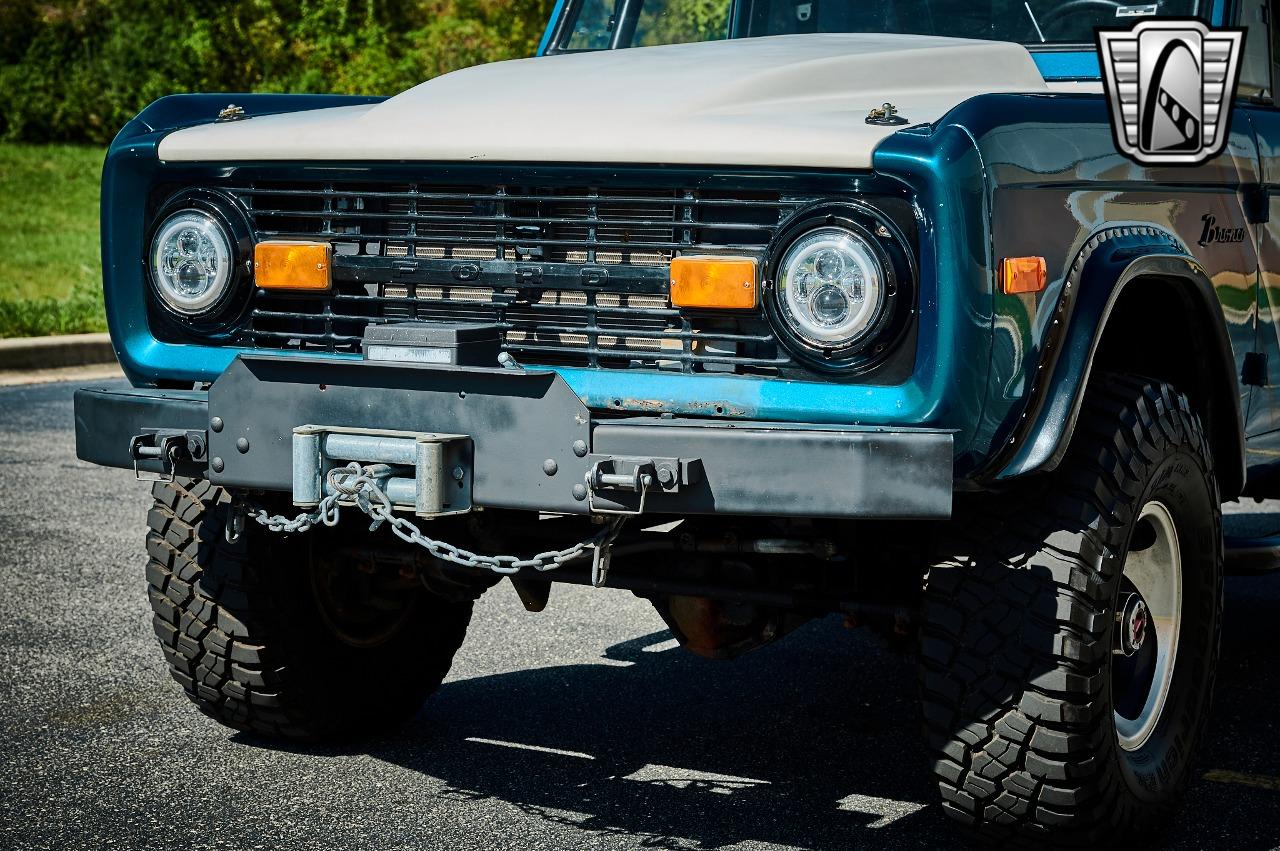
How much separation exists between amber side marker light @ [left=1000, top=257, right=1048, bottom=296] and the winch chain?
0.84 meters

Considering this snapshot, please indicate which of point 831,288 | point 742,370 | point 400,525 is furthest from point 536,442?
point 831,288

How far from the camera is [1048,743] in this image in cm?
330

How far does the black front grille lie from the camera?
331 cm

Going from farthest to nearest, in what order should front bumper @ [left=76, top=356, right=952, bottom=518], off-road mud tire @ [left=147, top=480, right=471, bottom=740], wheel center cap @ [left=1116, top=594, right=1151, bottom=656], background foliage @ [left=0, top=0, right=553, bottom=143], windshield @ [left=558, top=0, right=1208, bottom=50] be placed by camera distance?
background foliage @ [left=0, top=0, right=553, bottom=143] < windshield @ [left=558, top=0, right=1208, bottom=50] < off-road mud tire @ [left=147, top=480, right=471, bottom=740] < wheel center cap @ [left=1116, top=594, right=1151, bottom=656] < front bumper @ [left=76, top=356, right=952, bottom=518]

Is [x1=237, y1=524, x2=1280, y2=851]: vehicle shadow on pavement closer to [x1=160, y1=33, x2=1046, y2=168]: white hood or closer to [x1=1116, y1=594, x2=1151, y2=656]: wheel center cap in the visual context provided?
[x1=1116, y1=594, x2=1151, y2=656]: wheel center cap

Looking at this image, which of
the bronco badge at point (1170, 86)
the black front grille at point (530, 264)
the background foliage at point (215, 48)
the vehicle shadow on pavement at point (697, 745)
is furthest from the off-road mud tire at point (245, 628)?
the background foliage at point (215, 48)

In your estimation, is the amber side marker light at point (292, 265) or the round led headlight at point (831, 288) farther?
the amber side marker light at point (292, 265)

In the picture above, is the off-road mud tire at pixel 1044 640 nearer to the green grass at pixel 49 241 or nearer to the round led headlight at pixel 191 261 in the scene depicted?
the round led headlight at pixel 191 261

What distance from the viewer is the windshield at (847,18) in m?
4.36

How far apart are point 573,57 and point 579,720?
1.71m

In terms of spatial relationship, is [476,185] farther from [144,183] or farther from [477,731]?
[477,731]

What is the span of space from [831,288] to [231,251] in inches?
53.5

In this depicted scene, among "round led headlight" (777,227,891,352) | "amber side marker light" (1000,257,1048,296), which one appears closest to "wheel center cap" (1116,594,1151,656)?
"amber side marker light" (1000,257,1048,296)

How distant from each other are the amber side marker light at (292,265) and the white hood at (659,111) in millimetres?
187
